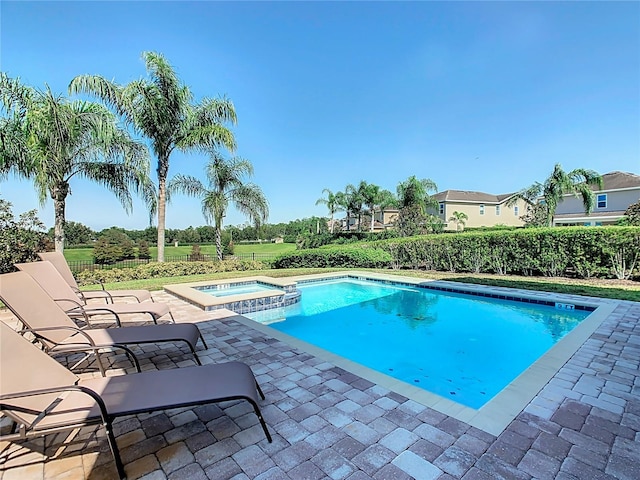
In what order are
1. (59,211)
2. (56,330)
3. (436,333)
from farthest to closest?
(59,211) < (436,333) < (56,330)

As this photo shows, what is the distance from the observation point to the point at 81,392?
223 cm

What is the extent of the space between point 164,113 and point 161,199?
3496 mm

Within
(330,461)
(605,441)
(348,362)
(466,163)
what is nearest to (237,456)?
(330,461)

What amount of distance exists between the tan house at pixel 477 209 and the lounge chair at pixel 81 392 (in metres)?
32.4

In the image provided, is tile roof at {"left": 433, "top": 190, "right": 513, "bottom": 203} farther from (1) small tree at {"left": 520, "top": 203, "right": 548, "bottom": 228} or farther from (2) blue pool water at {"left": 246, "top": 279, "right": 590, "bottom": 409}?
(2) blue pool water at {"left": 246, "top": 279, "right": 590, "bottom": 409}

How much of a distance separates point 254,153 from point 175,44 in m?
6.43

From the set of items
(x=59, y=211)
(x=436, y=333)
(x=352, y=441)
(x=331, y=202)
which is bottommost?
(x=436, y=333)

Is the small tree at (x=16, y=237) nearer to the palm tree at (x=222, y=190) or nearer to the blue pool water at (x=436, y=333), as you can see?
the palm tree at (x=222, y=190)

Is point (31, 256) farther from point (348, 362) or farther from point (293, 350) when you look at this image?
point (348, 362)

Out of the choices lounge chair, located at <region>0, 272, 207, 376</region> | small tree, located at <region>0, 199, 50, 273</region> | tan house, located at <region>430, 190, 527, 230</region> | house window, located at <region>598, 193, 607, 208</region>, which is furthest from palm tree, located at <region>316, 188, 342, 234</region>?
lounge chair, located at <region>0, 272, 207, 376</region>

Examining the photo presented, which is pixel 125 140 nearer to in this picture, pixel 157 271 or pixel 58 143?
pixel 58 143

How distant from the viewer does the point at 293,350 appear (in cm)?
448

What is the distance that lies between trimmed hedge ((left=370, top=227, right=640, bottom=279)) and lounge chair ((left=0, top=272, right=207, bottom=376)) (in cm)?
1253

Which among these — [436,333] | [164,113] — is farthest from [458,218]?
[164,113]
